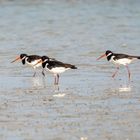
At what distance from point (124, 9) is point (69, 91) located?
19183 mm

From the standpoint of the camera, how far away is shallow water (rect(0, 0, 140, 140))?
424 inches

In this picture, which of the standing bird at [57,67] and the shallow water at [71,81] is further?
the standing bird at [57,67]

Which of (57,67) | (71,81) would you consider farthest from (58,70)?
(71,81)

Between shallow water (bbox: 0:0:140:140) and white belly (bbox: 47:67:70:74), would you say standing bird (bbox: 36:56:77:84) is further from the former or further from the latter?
shallow water (bbox: 0:0:140:140)

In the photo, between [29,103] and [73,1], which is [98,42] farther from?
[73,1]

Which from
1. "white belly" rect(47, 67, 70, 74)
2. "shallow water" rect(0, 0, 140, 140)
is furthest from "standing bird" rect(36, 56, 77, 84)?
"shallow water" rect(0, 0, 140, 140)

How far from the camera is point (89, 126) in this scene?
10820mm

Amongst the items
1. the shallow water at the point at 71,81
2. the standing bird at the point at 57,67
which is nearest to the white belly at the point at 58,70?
the standing bird at the point at 57,67

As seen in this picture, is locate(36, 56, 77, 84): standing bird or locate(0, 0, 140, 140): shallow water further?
locate(36, 56, 77, 84): standing bird

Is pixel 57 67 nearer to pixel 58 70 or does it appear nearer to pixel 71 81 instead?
pixel 58 70

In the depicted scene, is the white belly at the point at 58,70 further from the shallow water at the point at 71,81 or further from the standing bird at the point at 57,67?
the shallow water at the point at 71,81

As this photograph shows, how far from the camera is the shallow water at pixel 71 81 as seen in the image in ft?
35.3

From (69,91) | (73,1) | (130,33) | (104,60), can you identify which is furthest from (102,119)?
(73,1)

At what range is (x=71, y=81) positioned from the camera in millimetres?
15750
